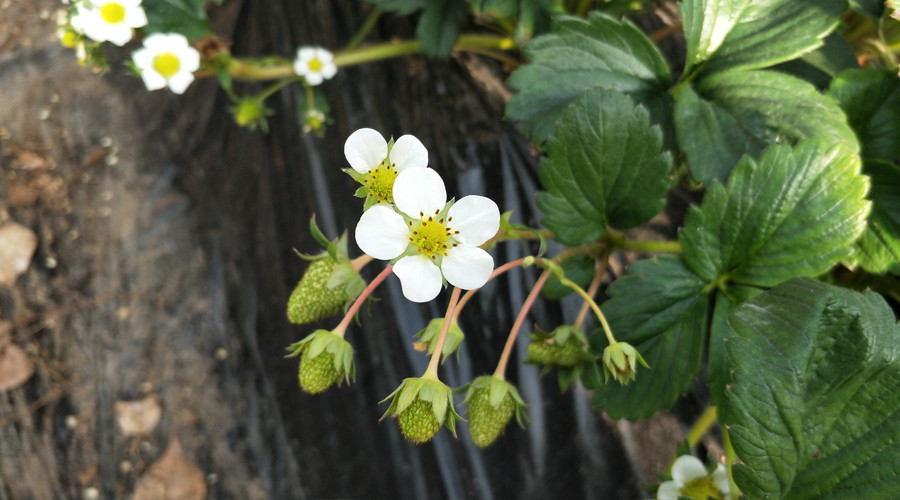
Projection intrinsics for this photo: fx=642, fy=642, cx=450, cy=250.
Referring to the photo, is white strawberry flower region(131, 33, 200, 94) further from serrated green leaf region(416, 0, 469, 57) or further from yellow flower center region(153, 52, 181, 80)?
serrated green leaf region(416, 0, 469, 57)

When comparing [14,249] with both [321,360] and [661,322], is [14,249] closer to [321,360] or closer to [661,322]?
[321,360]

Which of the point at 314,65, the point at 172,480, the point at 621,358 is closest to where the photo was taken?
the point at 621,358

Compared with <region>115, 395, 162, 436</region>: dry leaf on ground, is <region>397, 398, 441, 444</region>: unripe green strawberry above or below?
above

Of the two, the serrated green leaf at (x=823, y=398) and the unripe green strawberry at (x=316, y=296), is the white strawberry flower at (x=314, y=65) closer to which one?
the unripe green strawberry at (x=316, y=296)

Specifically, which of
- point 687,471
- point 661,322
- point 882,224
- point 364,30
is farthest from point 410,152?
point 364,30

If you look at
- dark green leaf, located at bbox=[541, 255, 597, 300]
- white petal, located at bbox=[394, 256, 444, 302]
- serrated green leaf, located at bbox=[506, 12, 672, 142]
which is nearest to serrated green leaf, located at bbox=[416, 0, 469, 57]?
serrated green leaf, located at bbox=[506, 12, 672, 142]
